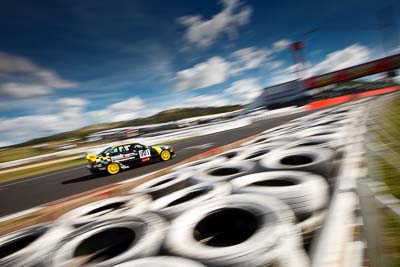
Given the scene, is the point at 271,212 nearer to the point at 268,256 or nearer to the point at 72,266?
the point at 268,256

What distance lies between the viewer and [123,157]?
11273 millimetres

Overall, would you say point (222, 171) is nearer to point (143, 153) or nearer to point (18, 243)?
point (18, 243)

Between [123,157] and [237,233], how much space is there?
29.2ft

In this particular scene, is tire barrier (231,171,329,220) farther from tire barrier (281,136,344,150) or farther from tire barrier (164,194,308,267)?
tire barrier (281,136,344,150)

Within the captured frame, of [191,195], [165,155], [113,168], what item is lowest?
[191,195]

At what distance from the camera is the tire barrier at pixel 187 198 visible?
3576 mm

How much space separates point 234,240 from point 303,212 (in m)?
0.83

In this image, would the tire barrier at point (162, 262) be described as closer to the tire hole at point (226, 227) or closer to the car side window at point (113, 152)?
the tire hole at point (226, 227)

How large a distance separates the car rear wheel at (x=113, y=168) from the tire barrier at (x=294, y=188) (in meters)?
7.64

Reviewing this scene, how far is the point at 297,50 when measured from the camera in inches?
2491

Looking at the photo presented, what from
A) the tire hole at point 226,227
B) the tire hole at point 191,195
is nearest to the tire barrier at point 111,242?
the tire hole at point 226,227

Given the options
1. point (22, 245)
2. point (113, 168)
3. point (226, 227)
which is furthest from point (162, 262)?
point (113, 168)

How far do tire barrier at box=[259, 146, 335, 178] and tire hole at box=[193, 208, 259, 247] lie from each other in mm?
1584

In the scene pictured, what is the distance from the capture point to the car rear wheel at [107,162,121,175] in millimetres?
10750
